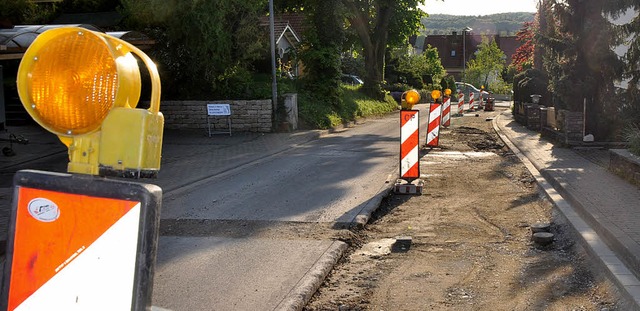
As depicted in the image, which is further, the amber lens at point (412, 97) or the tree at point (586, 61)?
the tree at point (586, 61)

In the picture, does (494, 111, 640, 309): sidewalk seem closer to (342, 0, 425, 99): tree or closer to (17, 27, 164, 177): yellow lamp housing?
(17, 27, 164, 177): yellow lamp housing

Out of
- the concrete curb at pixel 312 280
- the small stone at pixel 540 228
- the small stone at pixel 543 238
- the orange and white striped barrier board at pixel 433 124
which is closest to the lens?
the concrete curb at pixel 312 280

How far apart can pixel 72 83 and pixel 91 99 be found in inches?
2.7

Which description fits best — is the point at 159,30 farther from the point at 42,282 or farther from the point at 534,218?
the point at 42,282

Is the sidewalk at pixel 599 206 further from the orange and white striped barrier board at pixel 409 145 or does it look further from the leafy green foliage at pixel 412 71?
the leafy green foliage at pixel 412 71

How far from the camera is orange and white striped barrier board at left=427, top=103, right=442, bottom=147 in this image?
17781mm

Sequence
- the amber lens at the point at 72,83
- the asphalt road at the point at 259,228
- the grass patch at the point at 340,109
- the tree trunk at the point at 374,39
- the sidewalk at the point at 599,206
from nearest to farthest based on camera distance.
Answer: the amber lens at the point at 72,83 < the asphalt road at the point at 259,228 < the sidewalk at the point at 599,206 < the grass patch at the point at 340,109 < the tree trunk at the point at 374,39

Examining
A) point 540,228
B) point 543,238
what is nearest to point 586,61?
point 540,228

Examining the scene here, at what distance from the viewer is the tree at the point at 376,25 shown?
41.2 metres

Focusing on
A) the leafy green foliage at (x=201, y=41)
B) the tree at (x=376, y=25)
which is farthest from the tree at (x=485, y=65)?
the leafy green foliage at (x=201, y=41)

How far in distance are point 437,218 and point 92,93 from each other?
24.9 feet

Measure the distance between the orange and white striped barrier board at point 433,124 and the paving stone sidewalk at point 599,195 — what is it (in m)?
2.12

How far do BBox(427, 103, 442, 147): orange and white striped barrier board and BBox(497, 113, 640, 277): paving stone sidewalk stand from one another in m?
2.12

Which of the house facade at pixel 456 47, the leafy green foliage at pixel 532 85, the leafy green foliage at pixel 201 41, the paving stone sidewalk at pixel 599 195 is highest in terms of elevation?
the house facade at pixel 456 47
